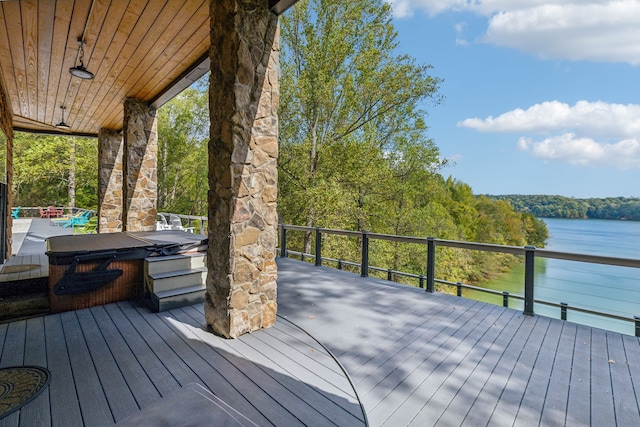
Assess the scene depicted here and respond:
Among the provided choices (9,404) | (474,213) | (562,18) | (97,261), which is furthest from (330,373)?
(474,213)

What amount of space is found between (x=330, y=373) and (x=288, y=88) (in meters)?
10.7

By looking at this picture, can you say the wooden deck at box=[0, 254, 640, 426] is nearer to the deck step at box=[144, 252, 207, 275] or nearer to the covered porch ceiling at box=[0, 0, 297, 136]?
the deck step at box=[144, 252, 207, 275]

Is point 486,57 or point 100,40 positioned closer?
point 100,40

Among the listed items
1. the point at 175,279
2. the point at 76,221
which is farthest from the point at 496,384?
the point at 76,221

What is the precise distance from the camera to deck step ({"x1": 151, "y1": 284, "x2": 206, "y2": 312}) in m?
3.19

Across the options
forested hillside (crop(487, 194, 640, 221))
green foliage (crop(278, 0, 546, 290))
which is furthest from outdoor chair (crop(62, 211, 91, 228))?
forested hillside (crop(487, 194, 640, 221))

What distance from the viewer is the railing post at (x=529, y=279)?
3.53 m

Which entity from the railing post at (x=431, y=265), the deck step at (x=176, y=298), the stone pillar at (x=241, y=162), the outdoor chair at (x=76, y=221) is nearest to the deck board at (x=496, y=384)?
the railing post at (x=431, y=265)

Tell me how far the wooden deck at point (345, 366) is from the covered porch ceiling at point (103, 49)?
289 centimetres

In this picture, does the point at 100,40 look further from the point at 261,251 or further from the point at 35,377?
the point at 35,377

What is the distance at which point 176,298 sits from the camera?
330 cm

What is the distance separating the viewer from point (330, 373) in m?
2.16

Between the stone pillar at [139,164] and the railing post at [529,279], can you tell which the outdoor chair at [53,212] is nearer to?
the stone pillar at [139,164]

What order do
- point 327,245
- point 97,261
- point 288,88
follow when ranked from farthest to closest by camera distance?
point 327,245
point 288,88
point 97,261
